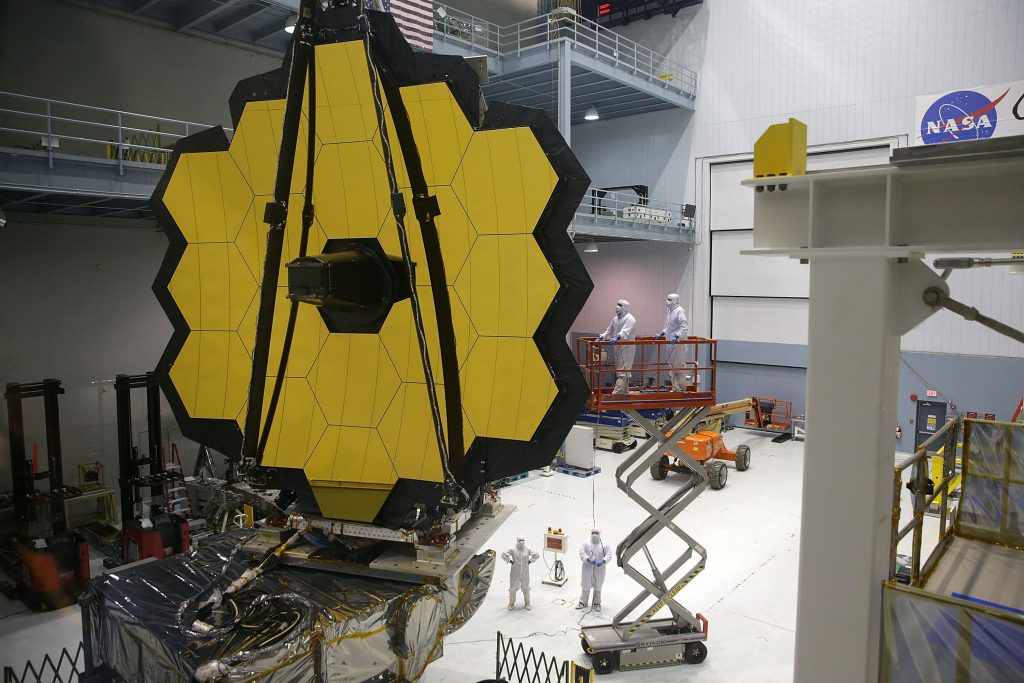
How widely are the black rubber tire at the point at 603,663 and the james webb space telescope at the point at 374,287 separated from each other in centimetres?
475

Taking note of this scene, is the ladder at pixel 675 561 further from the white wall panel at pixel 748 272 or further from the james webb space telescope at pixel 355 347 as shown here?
the white wall panel at pixel 748 272

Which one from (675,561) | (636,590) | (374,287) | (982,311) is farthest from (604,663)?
(982,311)

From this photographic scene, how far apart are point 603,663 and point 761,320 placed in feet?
55.1

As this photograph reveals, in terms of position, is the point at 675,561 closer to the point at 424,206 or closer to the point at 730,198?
the point at 424,206

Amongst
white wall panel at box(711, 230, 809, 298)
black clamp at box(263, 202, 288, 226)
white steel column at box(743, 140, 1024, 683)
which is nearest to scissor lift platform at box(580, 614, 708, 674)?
white steel column at box(743, 140, 1024, 683)

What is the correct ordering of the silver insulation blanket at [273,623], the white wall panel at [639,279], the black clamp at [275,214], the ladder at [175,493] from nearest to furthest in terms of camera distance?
the black clamp at [275,214], the silver insulation blanket at [273,623], the ladder at [175,493], the white wall panel at [639,279]

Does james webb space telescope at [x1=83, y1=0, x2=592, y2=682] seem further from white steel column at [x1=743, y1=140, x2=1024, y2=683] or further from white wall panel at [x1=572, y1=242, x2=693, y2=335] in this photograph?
white wall panel at [x1=572, y1=242, x2=693, y2=335]

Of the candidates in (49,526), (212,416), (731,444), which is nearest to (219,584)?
(212,416)

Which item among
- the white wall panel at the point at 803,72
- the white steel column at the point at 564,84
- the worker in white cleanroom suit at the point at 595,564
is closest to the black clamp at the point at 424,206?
the worker in white cleanroom suit at the point at 595,564

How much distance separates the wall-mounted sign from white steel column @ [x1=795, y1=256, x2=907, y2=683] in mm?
16285

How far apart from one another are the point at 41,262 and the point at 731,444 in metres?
19.2

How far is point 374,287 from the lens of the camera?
5070 mm

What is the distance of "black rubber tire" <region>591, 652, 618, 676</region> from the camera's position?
949 centimetres

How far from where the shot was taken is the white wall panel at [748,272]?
22.8 metres
